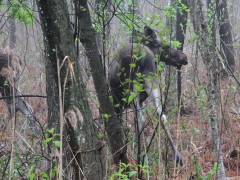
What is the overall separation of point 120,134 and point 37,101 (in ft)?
20.6

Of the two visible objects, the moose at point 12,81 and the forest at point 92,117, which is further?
the forest at point 92,117

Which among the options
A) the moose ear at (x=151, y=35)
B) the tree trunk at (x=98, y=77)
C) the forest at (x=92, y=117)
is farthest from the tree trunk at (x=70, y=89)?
the moose ear at (x=151, y=35)

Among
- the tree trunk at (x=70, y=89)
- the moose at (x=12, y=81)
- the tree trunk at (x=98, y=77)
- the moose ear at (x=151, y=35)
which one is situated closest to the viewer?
the moose at (x=12, y=81)

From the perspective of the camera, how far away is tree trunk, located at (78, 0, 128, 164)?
3.91m

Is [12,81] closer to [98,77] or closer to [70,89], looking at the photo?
[70,89]

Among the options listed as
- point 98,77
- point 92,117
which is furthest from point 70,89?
point 98,77

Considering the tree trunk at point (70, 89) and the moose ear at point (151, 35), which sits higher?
the moose ear at point (151, 35)

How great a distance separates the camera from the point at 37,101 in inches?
393

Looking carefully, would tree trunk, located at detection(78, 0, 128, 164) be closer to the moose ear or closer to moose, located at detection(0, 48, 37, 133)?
moose, located at detection(0, 48, 37, 133)

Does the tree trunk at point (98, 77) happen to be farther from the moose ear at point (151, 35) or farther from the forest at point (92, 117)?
the moose ear at point (151, 35)

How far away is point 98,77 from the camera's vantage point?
396cm

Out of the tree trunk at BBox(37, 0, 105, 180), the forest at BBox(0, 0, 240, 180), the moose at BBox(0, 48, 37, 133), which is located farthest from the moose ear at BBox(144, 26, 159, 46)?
Answer: the tree trunk at BBox(37, 0, 105, 180)

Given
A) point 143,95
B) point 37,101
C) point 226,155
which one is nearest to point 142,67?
point 143,95

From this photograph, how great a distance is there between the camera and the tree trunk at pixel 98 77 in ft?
12.8
